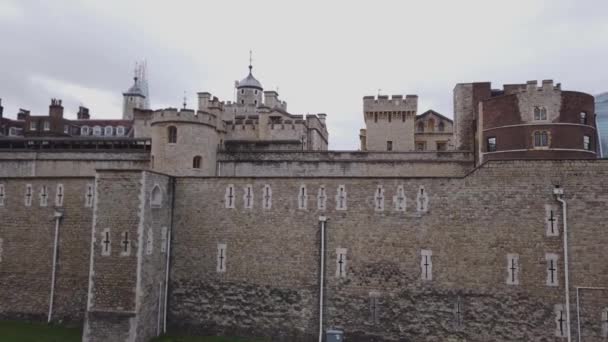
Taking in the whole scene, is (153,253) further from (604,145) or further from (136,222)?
(604,145)

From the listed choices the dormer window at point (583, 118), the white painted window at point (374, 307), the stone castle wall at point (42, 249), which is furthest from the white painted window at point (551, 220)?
the stone castle wall at point (42, 249)

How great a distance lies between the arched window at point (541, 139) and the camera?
95.8 feet

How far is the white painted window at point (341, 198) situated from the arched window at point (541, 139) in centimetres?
1427

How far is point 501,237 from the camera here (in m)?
20.5

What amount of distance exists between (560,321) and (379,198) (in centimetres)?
873

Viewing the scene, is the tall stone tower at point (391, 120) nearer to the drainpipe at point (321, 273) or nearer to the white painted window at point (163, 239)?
the drainpipe at point (321, 273)

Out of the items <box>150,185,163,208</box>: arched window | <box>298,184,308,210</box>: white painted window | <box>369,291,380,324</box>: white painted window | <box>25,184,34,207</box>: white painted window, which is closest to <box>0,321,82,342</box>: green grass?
<box>25,184,34,207</box>: white painted window

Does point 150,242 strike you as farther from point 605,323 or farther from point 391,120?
point 391,120

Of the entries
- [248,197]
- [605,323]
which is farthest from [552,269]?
[248,197]

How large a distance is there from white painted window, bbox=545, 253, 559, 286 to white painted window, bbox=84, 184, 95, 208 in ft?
68.7

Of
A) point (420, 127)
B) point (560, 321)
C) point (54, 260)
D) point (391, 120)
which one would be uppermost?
point (420, 127)

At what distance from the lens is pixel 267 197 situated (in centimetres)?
2303

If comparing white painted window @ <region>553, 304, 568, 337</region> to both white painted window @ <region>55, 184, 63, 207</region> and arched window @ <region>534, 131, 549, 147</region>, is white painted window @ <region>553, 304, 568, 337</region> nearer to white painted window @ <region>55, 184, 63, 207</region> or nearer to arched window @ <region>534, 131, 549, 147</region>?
arched window @ <region>534, 131, 549, 147</region>

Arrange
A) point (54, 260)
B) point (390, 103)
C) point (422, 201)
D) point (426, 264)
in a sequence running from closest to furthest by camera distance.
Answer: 1. point (426, 264)
2. point (422, 201)
3. point (54, 260)
4. point (390, 103)
